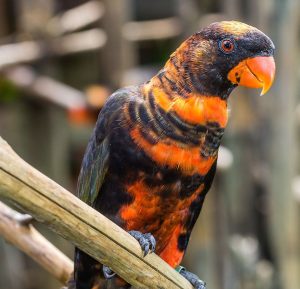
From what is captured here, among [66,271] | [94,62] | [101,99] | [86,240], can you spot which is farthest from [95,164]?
[94,62]

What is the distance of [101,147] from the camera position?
2.88 meters

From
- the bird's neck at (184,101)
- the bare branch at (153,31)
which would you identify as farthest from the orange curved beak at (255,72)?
the bare branch at (153,31)

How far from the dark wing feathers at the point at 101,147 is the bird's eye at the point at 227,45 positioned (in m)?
0.37

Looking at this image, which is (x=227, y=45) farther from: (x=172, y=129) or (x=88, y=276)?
(x=88, y=276)

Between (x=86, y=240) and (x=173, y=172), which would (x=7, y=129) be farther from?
(x=86, y=240)

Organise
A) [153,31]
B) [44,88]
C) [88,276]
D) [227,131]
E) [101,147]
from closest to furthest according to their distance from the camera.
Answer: [101,147]
[88,276]
[227,131]
[44,88]
[153,31]

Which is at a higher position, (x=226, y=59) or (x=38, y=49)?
(x=226, y=59)

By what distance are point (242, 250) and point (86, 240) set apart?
8.65 feet

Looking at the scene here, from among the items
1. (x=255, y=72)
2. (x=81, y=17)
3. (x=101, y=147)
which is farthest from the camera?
(x=81, y=17)

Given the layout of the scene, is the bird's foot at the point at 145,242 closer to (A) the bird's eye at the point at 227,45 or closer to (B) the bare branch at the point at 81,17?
(A) the bird's eye at the point at 227,45

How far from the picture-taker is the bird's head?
2.66 metres

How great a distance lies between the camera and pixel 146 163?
2746mm

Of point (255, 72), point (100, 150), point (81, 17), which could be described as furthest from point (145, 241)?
point (81, 17)

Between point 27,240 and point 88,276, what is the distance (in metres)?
0.32
